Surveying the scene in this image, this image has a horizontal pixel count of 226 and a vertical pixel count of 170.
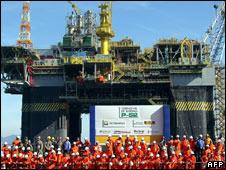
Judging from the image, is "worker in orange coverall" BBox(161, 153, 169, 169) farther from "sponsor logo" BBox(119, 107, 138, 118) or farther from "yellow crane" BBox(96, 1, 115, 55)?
"yellow crane" BBox(96, 1, 115, 55)

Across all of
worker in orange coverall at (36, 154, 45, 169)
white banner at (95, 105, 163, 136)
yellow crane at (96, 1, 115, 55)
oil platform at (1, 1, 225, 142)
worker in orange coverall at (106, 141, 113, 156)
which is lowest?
worker in orange coverall at (36, 154, 45, 169)

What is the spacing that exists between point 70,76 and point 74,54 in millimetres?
4751

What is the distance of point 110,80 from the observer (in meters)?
68.9

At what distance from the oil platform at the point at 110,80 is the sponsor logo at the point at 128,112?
94.8ft

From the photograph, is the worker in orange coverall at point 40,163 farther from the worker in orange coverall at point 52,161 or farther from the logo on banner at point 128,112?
the logo on banner at point 128,112

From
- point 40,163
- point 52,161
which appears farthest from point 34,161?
point 52,161

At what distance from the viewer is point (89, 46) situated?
76.7m

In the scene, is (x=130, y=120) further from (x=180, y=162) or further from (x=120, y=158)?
(x=180, y=162)

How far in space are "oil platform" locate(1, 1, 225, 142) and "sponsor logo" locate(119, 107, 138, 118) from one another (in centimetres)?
2889

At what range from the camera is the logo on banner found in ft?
128

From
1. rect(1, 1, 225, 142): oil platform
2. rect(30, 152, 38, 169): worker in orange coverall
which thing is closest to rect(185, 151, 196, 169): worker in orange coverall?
rect(30, 152, 38, 169): worker in orange coverall

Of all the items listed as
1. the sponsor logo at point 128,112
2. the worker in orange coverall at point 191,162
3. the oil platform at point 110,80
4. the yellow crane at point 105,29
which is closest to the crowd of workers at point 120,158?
the worker in orange coverall at point 191,162

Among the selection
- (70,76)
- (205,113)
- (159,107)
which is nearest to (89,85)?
(70,76)

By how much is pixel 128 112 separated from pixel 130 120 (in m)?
0.68
